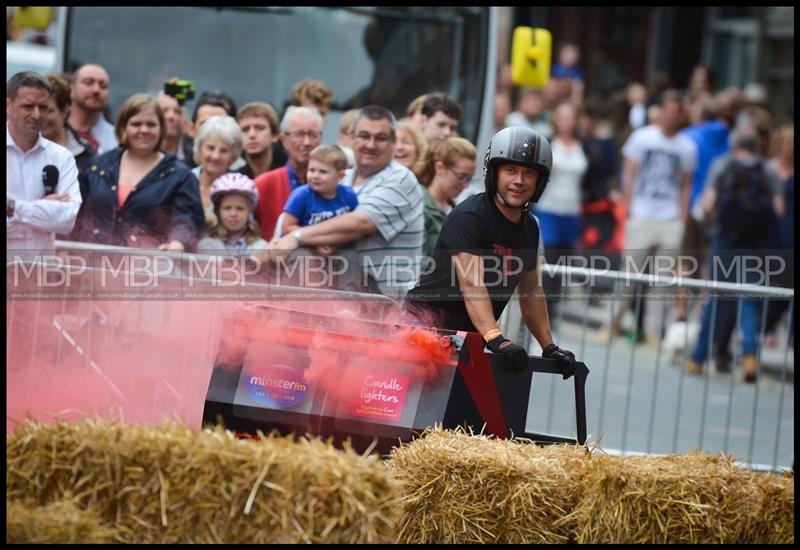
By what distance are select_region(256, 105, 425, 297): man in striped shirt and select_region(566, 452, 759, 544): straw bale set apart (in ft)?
8.86

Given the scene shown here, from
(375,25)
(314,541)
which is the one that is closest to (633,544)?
(314,541)

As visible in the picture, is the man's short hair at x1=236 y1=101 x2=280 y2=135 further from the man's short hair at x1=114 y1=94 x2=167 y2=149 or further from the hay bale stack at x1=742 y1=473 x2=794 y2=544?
the hay bale stack at x1=742 y1=473 x2=794 y2=544

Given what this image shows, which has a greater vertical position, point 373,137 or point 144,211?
point 373,137

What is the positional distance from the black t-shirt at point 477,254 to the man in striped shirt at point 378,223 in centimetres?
96

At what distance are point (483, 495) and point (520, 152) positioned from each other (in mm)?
1830

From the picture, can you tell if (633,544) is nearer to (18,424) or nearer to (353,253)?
(18,424)

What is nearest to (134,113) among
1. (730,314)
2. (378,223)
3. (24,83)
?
(24,83)

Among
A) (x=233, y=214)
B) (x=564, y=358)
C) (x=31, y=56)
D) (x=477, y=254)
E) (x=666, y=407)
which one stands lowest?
(x=666, y=407)

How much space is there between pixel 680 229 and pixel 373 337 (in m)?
8.39

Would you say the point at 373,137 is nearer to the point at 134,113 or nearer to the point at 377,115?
the point at 377,115

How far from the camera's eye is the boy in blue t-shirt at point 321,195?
7688 mm

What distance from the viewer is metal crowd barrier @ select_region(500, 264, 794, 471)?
854cm

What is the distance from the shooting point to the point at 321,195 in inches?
307

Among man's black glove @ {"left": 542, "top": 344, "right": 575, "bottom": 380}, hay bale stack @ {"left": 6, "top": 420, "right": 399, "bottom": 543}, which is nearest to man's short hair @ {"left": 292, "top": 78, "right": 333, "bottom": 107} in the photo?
man's black glove @ {"left": 542, "top": 344, "right": 575, "bottom": 380}
